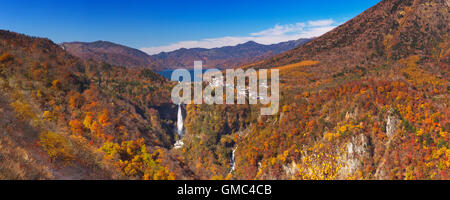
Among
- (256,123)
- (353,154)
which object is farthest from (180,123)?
(353,154)

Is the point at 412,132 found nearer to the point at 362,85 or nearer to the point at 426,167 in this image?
the point at 426,167

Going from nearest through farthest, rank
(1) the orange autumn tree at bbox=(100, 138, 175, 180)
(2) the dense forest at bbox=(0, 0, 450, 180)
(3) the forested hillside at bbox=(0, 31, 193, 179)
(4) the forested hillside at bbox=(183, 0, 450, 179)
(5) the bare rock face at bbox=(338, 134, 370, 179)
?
(3) the forested hillside at bbox=(0, 31, 193, 179) < (2) the dense forest at bbox=(0, 0, 450, 180) < (1) the orange autumn tree at bbox=(100, 138, 175, 180) < (4) the forested hillside at bbox=(183, 0, 450, 179) < (5) the bare rock face at bbox=(338, 134, 370, 179)

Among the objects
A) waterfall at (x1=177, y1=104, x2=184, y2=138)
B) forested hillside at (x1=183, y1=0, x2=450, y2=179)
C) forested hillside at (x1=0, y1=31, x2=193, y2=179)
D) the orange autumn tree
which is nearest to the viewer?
forested hillside at (x1=0, y1=31, x2=193, y2=179)

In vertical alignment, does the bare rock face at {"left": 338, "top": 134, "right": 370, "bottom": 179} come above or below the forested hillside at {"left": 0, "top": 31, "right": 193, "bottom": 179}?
below

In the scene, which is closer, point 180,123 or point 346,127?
point 346,127

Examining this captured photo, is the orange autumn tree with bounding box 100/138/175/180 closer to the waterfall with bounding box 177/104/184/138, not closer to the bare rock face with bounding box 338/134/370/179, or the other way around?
the bare rock face with bounding box 338/134/370/179

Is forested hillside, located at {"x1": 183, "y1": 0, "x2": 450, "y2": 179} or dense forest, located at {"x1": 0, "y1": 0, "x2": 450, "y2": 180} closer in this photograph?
dense forest, located at {"x1": 0, "y1": 0, "x2": 450, "y2": 180}

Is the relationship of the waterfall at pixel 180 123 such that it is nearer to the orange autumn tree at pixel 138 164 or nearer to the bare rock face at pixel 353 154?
the bare rock face at pixel 353 154

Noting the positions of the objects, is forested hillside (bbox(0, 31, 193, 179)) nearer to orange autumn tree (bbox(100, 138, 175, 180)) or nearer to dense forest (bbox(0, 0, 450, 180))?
orange autumn tree (bbox(100, 138, 175, 180))

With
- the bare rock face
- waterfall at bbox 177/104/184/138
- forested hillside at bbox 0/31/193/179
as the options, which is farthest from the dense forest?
waterfall at bbox 177/104/184/138

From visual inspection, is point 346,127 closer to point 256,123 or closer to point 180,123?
point 256,123

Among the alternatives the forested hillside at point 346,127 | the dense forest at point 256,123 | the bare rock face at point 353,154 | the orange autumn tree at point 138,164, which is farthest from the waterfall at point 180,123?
the orange autumn tree at point 138,164

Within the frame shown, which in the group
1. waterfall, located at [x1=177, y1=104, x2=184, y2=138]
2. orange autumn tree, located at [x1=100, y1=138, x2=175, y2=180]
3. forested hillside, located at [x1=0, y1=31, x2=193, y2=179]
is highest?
forested hillside, located at [x1=0, y1=31, x2=193, y2=179]
